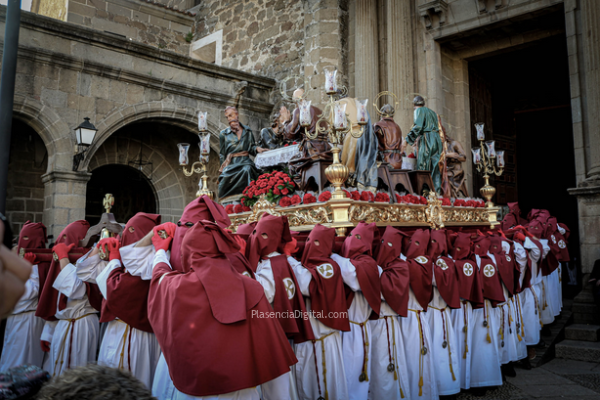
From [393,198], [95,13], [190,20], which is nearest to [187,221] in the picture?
[393,198]

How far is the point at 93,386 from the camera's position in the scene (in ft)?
3.85

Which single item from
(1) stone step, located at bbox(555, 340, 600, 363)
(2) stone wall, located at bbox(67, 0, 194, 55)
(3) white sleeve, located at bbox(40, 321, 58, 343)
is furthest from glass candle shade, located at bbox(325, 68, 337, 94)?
(2) stone wall, located at bbox(67, 0, 194, 55)

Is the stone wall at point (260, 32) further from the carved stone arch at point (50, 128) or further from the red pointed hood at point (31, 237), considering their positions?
the red pointed hood at point (31, 237)

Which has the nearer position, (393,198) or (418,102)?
(393,198)

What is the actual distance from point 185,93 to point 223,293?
867 cm

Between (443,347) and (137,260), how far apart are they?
10.2 feet

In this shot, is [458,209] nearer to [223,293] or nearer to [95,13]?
[223,293]

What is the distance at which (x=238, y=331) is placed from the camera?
2697 mm

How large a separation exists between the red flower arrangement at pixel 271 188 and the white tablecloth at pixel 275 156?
1.93ft

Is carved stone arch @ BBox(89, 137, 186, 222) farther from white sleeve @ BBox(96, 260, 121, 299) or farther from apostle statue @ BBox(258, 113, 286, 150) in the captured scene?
white sleeve @ BBox(96, 260, 121, 299)

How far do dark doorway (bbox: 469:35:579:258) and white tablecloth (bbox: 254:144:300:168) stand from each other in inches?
257

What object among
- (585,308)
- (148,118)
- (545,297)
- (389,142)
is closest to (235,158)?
(389,142)

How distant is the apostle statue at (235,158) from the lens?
788 cm

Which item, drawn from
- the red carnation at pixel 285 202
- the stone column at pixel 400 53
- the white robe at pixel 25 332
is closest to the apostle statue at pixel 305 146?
the red carnation at pixel 285 202
